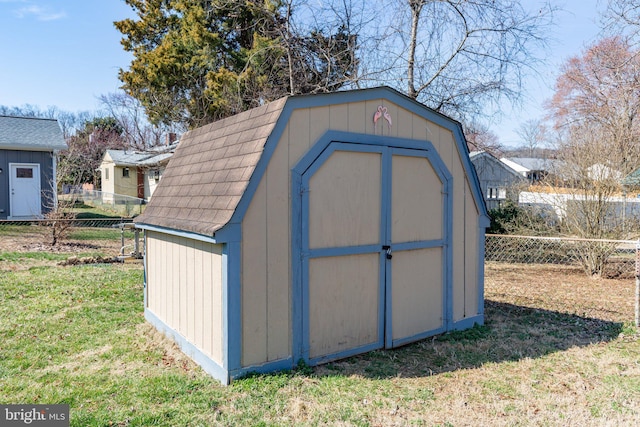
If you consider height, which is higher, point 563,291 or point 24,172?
point 24,172

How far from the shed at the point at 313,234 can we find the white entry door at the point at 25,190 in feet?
43.2

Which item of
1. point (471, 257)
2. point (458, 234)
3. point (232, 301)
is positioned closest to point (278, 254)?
point (232, 301)

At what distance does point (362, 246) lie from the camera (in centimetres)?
462

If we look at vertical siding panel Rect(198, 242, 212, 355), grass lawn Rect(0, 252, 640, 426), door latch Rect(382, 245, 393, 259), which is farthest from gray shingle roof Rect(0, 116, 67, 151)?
door latch Rect(382, 245, 393, 259)

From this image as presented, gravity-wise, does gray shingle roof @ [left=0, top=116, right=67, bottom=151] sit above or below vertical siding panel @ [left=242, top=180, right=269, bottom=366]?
above

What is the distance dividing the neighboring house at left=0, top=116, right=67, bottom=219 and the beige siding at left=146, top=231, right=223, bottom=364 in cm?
1239

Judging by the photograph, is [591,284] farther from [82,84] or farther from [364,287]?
[82,84]

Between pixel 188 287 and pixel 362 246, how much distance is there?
1786 mm

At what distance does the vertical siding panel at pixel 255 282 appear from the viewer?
12.6 feet

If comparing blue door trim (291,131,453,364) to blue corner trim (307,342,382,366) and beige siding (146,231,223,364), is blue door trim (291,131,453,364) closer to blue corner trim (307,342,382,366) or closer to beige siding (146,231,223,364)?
blue corner trim (307,342,382,366)

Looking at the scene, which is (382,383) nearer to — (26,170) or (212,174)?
(212,174)

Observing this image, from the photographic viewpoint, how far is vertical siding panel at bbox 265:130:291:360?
4.01 metres

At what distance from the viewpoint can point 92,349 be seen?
4695mm

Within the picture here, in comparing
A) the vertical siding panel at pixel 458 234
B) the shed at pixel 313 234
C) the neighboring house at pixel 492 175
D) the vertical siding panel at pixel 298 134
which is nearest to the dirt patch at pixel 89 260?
the shed at pixel 313 234
